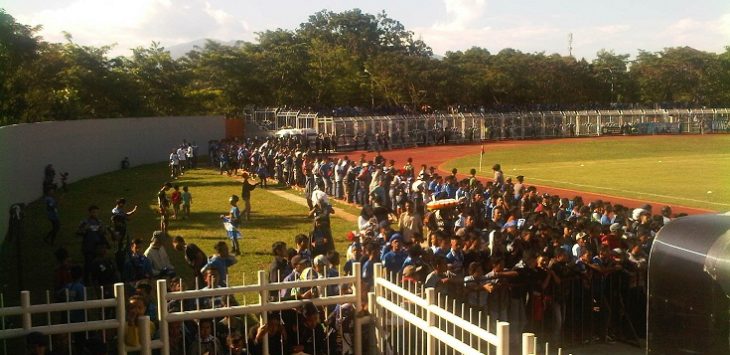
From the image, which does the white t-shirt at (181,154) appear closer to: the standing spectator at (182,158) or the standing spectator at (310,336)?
the standing spectator at (182,158)

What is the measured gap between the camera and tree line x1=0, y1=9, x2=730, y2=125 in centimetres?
4891

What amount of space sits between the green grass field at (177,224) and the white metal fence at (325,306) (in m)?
4.64

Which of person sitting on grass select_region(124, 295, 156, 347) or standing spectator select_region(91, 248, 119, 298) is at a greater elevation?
person sitting on grass select_region(124, 295, 156, 347)

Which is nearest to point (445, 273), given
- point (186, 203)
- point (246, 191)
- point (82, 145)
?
point (246, 191)

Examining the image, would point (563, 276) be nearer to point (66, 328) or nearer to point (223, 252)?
point (223, 252)

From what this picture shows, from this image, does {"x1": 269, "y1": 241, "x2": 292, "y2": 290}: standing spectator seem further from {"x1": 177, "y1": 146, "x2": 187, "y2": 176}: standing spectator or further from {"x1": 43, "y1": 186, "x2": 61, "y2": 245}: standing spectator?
{"x1": 177, "y1": 146, "x2": 187, "y2": 176}: standing spectator

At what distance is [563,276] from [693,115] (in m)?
60.7

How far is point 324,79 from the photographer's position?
65312mm

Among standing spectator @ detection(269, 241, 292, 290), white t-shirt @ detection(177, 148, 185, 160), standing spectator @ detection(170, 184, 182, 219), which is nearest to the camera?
standing spectator @ detection(269, 241, 292, 290)

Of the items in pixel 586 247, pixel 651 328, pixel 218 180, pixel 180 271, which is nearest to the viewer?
pixel 651 328

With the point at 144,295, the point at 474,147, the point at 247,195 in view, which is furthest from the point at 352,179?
the point at 474,147

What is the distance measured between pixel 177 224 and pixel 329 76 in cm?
4625

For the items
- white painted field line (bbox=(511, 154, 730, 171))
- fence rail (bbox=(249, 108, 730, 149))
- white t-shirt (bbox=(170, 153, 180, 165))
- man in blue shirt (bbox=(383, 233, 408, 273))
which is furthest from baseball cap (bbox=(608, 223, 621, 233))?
fence rail (bbox=(249, 108, 730, 149))

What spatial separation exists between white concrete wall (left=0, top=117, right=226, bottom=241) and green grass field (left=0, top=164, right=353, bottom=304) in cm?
103
